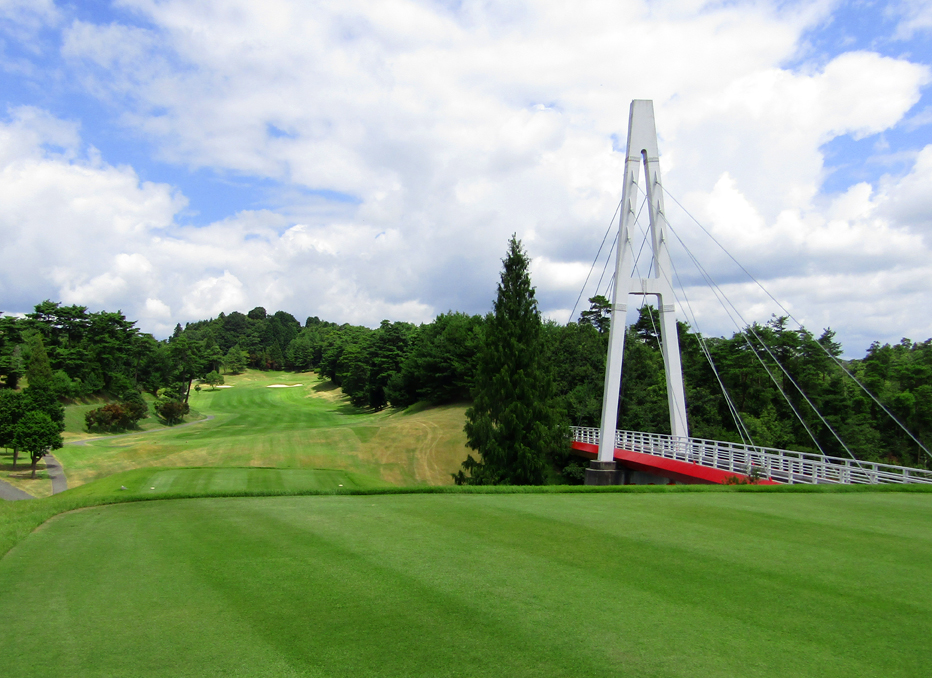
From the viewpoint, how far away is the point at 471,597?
525cm

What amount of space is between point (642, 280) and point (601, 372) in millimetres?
21584

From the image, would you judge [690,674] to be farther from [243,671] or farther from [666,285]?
[666,285]

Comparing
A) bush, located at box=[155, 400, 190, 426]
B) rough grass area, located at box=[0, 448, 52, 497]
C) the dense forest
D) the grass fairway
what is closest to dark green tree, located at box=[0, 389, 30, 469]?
rough grass area, located at box=[0, 448, 52, 497]

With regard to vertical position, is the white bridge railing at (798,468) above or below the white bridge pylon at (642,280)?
below

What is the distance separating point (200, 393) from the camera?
104 metres

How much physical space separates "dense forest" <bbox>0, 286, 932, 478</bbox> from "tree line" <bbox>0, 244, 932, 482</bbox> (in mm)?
154

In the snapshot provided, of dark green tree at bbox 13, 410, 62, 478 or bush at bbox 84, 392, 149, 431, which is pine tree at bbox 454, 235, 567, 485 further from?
bush at bbox 84, 392, 149, 431

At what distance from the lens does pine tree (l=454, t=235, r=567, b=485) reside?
27.7 metres

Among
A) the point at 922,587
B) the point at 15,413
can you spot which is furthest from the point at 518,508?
the point at 15,413

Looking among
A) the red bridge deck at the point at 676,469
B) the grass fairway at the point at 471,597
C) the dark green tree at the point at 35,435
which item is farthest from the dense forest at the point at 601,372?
the grass fairway at the point at 471,597

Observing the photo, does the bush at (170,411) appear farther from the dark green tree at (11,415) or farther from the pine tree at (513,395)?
the pine tree at (513,395)

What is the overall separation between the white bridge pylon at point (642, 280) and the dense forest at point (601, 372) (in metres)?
1.89

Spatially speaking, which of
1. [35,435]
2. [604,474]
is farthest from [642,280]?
[35,435]

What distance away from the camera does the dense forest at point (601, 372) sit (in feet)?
138
